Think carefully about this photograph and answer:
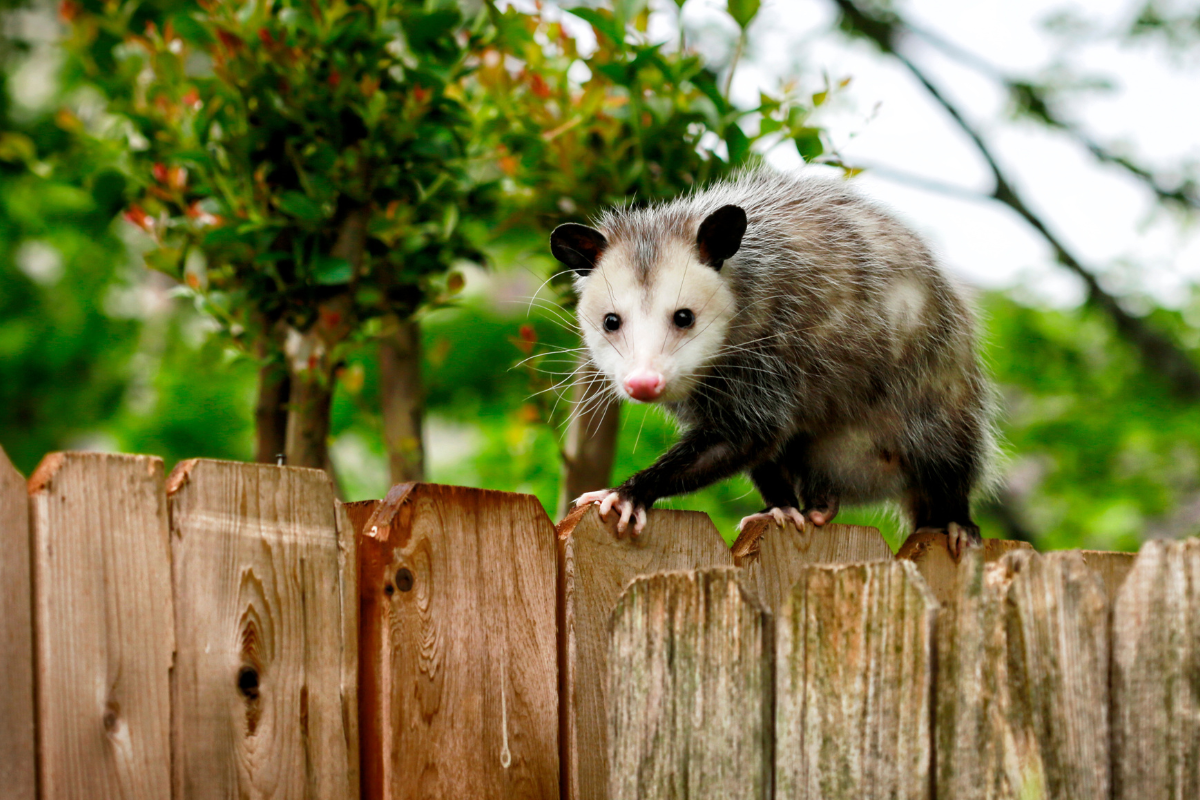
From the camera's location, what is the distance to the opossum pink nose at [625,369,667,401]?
1938 mm

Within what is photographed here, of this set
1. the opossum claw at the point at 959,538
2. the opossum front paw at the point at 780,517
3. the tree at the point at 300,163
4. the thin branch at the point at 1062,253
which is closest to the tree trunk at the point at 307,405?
the tree at the point at 300,163

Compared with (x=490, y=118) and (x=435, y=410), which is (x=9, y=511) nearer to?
(x=490, y=118)

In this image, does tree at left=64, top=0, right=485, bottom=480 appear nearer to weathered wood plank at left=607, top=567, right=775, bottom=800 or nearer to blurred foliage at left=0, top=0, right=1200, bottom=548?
blurred foliage at left=0, top=0, right=1200, bottom=548

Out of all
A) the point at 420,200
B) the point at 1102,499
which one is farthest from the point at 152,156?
the point at 1102,499

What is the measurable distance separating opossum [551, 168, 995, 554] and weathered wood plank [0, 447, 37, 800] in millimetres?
1021

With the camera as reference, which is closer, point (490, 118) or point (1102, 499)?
point (490, 118)

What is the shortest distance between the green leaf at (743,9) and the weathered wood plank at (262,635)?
1287 millimetres

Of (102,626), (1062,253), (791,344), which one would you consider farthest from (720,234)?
(1062,253)

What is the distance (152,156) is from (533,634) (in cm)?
144

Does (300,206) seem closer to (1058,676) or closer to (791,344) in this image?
(791,344)

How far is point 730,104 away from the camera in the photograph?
7.47ft

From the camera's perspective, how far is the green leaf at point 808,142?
224 centimetres

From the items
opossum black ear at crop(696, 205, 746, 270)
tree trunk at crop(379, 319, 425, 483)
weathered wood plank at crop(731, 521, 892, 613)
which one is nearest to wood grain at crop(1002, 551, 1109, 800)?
weathered wood plank at crop(731, 521, 892, 613)

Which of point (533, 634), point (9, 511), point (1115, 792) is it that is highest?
point (9, 511)
